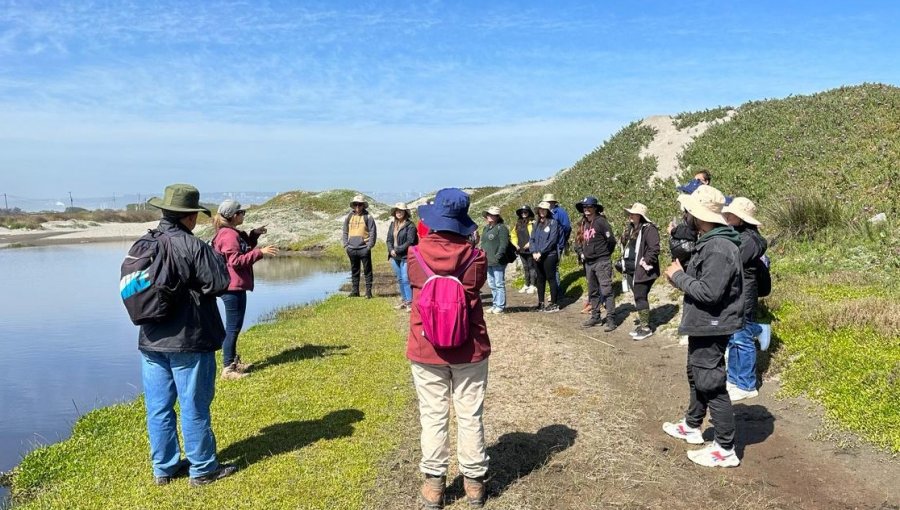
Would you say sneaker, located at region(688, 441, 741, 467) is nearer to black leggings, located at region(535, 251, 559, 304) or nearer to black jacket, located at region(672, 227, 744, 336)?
black jacket, located at region(672, 227, 744, 336)

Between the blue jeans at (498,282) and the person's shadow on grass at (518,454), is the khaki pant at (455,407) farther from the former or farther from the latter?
the blue jeans at (498,282)

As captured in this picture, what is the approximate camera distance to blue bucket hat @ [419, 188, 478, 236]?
16.1 ft

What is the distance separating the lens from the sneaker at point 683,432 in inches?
253

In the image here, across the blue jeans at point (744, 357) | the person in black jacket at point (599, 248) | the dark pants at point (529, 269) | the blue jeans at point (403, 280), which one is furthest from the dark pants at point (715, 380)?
the dark pants at point (529, 269)

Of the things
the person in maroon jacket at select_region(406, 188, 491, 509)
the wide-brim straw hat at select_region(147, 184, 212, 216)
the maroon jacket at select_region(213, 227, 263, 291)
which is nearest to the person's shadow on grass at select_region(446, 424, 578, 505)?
the person in maroon jacket at select_region(406, 188, 491, 509)

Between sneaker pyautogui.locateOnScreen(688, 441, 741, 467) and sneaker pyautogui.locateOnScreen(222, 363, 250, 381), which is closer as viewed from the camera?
sneaker pyautogui.locateOnScreen(688, 441, 741, 467)

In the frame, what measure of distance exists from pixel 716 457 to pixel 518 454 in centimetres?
195

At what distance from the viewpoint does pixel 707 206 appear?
5.80 meters

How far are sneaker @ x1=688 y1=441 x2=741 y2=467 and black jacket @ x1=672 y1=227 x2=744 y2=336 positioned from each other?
1.21 m

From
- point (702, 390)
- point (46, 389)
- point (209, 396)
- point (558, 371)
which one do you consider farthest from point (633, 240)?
point (46, 389)

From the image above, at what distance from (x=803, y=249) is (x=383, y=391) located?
1094cm

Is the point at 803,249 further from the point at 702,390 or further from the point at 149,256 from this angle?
the point at 149,256

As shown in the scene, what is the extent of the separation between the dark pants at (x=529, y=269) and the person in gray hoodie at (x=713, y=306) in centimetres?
970

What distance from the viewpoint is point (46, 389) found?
414 inches
